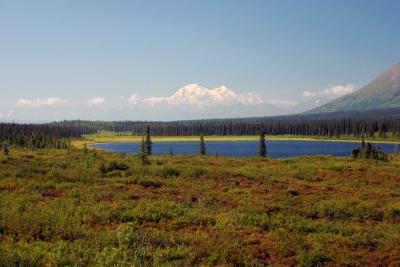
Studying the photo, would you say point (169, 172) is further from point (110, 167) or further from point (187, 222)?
point (187, 222)

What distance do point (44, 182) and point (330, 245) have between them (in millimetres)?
18962

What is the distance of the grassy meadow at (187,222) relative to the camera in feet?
40.9

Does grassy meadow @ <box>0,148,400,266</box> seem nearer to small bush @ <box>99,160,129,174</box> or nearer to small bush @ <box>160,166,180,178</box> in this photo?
small bush @ <box>99,160,129,174</box>

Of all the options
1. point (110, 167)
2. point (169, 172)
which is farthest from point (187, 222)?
point (110, 167)

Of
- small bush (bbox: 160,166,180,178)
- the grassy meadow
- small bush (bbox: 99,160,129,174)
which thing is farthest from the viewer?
small bush (bbox: 99,160,129,174)

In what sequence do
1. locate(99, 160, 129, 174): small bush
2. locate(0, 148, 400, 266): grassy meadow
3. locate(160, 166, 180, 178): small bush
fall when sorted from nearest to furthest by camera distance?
locate(0, 148, 400, 266): grassy meadow, locate(160, 166, 180, 178): small bush, locate(99, 160, 129, 174): small bush

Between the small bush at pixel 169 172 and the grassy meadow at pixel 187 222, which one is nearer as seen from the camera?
the grassy meadow at pixel 187 222

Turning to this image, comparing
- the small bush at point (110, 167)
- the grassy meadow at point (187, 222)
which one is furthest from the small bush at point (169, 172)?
the small bush at point (110, 167)

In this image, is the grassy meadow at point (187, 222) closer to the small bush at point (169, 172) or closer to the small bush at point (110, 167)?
the small bush at point (110, 167)

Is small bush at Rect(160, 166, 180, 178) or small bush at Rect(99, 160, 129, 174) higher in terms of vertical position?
small bush at Rect(99, 160, 129, 174)

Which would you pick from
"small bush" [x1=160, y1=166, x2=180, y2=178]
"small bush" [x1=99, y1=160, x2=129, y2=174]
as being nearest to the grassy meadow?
"small bush" [x1=99, y1=160, x2=129, y2=174]

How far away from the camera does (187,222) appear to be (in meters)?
17.4

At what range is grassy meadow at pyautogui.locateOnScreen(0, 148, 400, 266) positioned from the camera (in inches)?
491

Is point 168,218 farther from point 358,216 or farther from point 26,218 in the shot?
point 358,216
